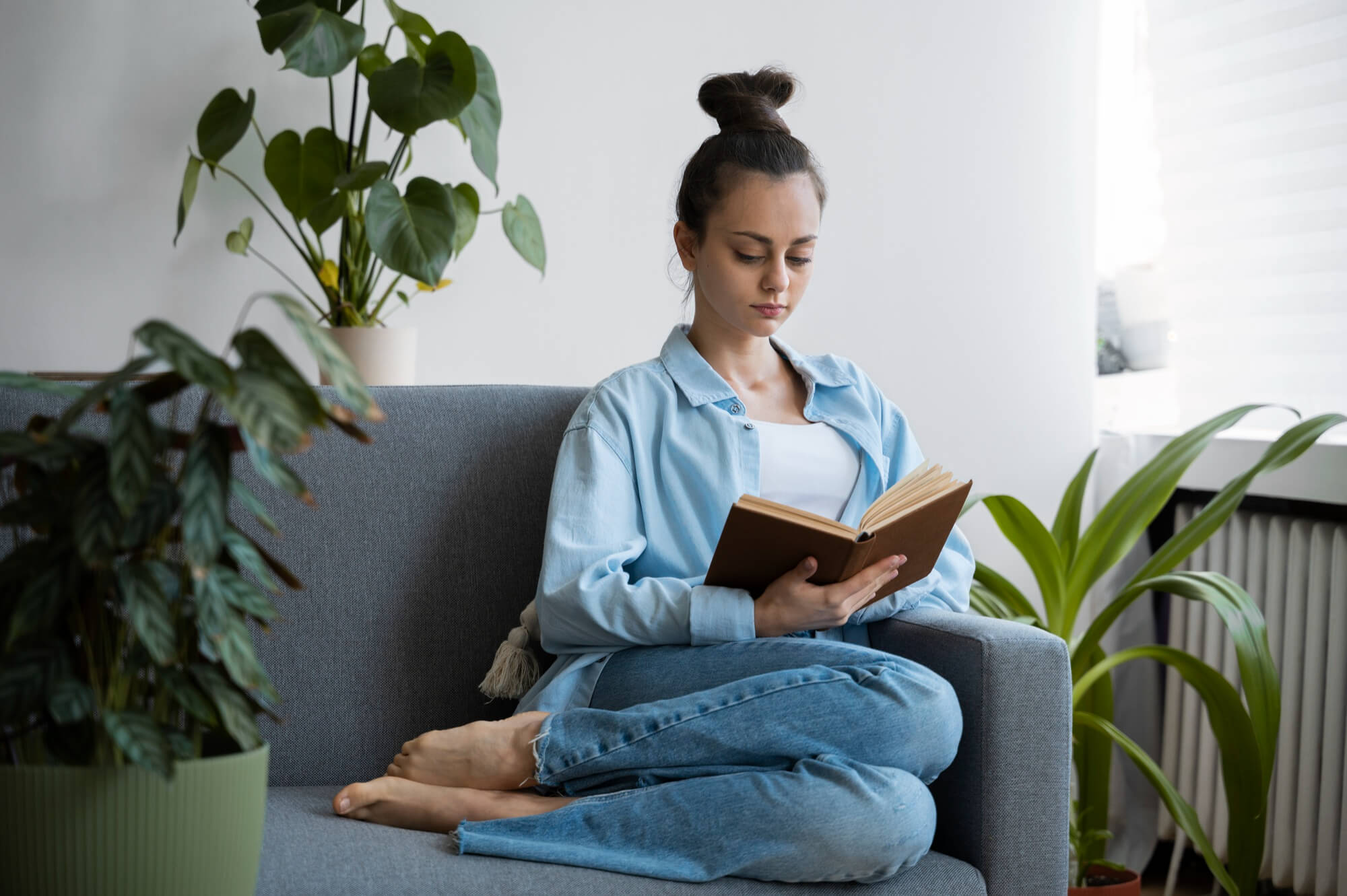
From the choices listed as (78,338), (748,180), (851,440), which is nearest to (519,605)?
(851,440)

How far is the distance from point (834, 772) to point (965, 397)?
1527 millimetres

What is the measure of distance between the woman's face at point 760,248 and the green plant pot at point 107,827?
0.95 m

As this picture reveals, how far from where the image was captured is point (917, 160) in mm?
2496

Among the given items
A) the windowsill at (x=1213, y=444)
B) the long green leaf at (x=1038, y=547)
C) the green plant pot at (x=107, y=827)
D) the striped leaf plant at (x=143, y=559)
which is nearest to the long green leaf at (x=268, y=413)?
the striped leaf plant at (x=143, y=559)

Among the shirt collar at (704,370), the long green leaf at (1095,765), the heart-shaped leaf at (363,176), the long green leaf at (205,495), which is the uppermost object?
the heart-shaped leaf at (363,176)

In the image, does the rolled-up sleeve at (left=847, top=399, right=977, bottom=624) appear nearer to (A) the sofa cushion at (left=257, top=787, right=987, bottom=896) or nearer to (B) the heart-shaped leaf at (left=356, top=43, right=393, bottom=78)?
(A) the sofa cushion at (left=257, top=787, right=987, bottom=896)

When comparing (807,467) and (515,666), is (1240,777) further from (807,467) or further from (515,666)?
(515,666)

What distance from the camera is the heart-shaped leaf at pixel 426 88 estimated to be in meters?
1.79

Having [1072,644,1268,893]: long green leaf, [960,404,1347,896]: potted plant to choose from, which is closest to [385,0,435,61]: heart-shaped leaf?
[960,404,1347,896]: potted plant

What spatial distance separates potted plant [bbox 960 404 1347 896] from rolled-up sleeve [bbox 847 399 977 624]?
0.33 m

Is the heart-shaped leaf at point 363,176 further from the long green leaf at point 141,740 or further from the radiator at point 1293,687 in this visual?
the radiator at point 1293,687

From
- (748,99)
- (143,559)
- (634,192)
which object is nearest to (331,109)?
(634,192)

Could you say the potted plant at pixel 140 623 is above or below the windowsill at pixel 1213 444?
below

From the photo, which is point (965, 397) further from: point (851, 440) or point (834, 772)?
point (834, 772)
